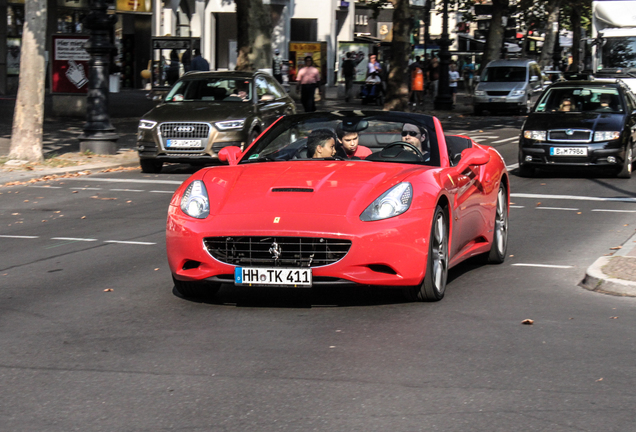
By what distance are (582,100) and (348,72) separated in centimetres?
2378

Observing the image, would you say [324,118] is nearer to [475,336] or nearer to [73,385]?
[475,336]

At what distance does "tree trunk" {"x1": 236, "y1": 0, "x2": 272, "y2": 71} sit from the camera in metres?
26.3

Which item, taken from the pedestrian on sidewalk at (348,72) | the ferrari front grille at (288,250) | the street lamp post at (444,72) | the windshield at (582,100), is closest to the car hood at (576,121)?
the windshield at (582,100)

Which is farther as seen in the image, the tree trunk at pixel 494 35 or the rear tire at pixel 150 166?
the tree trunk at pixel 494 35

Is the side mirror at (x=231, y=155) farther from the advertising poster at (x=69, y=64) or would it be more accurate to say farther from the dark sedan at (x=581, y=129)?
the advertising poster at (x=69, y=64)

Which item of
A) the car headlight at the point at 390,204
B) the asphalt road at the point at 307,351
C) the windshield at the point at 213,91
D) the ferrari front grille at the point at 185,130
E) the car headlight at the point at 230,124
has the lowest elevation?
the asphalt road at the point at 307,351

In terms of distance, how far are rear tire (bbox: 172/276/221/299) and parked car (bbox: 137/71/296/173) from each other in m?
9.78

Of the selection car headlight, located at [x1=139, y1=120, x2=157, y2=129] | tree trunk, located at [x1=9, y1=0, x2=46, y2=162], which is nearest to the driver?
car headlight, located at [x1=139, y1=120, x2=157, y2=129]

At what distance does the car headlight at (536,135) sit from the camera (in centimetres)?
1689

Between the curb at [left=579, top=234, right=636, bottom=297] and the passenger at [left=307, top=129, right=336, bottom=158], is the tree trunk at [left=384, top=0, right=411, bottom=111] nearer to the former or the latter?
the curb at [left=579, top=234, right=636, bottom=297]

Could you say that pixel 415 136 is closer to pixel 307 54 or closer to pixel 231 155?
pixel 231 155

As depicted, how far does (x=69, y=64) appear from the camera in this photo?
87.1 feet

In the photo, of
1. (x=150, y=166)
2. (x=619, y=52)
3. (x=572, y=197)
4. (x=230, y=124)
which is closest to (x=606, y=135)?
(x=572, y=197)

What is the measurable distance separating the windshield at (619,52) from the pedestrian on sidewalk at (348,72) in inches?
476
